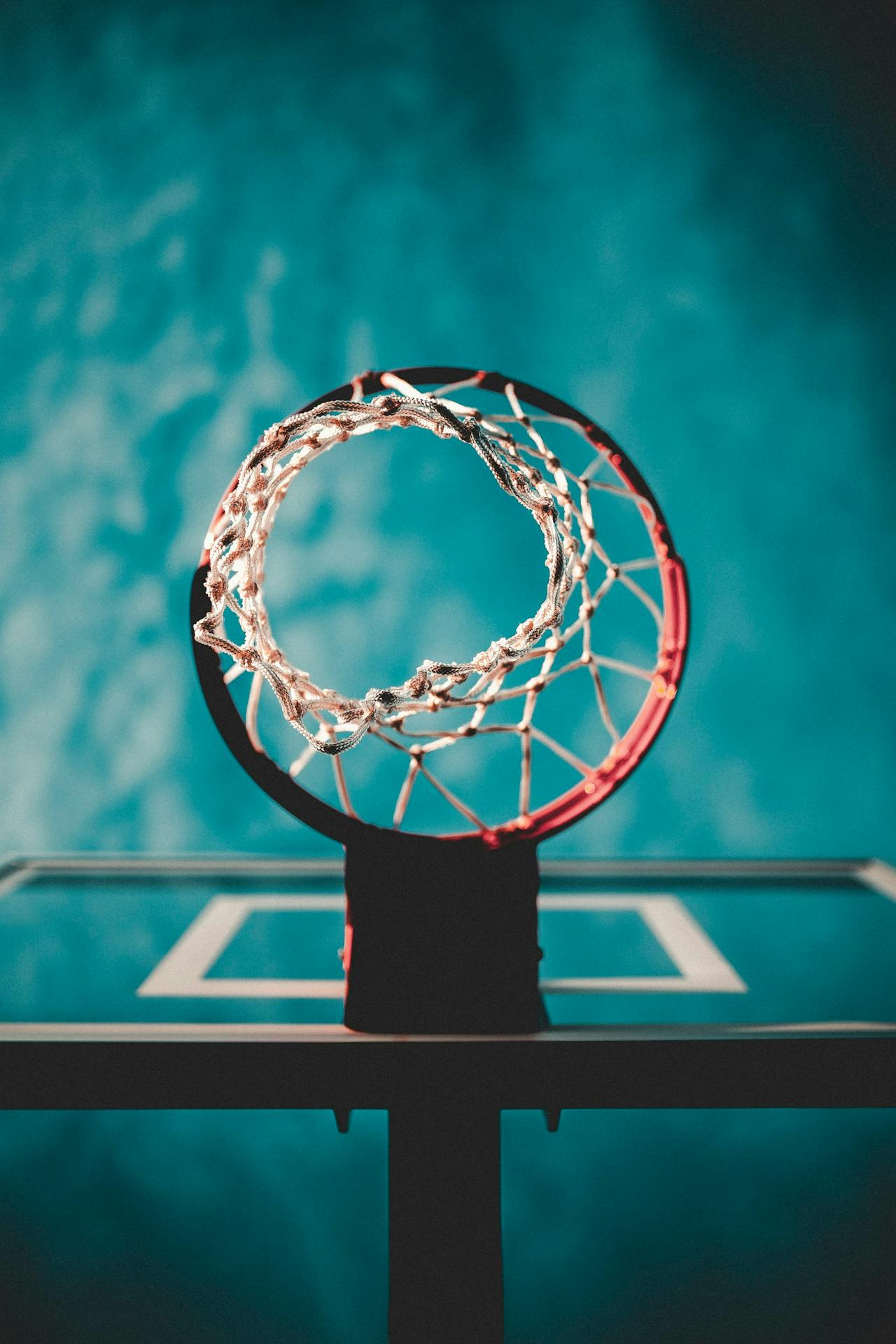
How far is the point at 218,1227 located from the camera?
238cm

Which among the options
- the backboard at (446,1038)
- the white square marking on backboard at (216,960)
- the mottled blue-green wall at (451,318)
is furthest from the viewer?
the mottled blue-green wall at (451,318)

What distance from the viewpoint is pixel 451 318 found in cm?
265

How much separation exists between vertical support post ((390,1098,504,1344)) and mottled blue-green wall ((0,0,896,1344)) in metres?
1.42

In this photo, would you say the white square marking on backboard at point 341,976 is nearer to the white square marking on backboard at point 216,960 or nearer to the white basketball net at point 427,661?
the white square marking on backboard at point 216,960

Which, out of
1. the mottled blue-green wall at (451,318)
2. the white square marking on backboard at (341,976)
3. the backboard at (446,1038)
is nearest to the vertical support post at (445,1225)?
the backboard at (446,1038)

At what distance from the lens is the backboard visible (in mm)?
1235

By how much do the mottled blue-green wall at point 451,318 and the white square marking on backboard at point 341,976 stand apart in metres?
0.72

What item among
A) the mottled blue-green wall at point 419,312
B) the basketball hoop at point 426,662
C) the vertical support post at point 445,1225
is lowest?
the vertical support post at point 445,1225

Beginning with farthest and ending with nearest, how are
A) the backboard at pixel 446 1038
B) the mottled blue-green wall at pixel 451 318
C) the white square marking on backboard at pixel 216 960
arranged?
the mottled blue-green wall at pixel 451 318 → the white square marking on backboard at pixel 216 960 → the backboard at pixel 446 1038

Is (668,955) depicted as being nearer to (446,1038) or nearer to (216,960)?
(446,1038)

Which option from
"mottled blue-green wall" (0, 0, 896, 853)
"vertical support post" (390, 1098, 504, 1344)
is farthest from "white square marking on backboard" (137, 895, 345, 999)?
"mottled blue-green wall" (0, 0, 896, 853)

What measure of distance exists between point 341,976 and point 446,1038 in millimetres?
431

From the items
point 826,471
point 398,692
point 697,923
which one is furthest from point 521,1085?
point 826,471

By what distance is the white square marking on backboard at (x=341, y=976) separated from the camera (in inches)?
62.8
